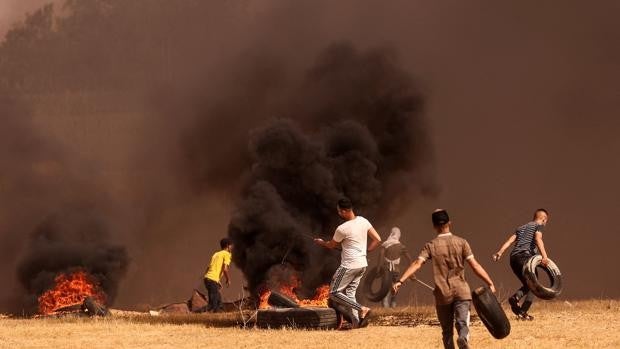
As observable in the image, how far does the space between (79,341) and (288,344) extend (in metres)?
3.82

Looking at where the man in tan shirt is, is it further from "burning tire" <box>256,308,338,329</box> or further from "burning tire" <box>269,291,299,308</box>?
"burning tire" <box>269,291,299,308</box>

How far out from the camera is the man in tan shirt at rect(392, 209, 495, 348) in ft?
33.8

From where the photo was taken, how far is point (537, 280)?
645 inches

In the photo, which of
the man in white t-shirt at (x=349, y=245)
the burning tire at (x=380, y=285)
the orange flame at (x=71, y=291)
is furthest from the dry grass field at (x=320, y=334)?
the orange flame at (x=71, y=291)

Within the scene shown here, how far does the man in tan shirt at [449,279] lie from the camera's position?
33.8ft

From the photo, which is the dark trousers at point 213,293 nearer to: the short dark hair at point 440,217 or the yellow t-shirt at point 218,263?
the yellow t-shirt at point 218,263

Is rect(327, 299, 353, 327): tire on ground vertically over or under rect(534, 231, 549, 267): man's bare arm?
under

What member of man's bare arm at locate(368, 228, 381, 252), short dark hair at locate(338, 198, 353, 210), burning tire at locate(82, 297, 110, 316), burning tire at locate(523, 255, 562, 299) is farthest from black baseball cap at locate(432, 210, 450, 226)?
burning tire at locate(82, 297, 110, 316)

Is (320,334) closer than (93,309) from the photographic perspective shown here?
Yes

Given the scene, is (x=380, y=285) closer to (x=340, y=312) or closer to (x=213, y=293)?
(x=213, y=293)

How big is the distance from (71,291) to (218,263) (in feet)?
40.7

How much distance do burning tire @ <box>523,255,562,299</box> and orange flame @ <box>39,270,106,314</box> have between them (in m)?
18.8

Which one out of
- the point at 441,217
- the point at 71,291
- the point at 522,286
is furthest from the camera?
the point at 71,291

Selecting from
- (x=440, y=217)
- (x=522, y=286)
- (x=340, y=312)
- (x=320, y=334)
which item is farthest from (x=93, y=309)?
(x=440, y=217)
